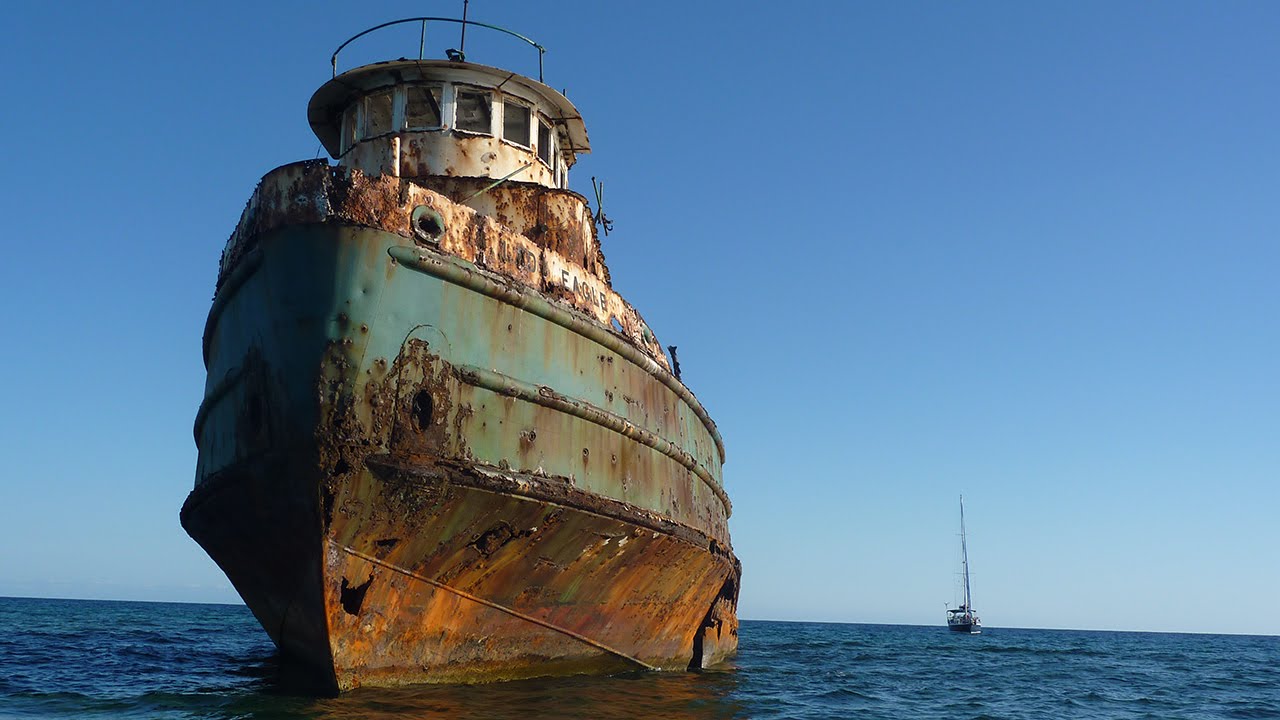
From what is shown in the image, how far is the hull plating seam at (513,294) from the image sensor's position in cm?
662

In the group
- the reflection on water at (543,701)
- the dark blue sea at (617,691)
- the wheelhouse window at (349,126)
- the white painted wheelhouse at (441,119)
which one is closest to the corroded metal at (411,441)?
the reflection on water at (543,701)

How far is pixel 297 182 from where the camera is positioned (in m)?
6.64

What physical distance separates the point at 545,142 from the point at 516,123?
50 cm

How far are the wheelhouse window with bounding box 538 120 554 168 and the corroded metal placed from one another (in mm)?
2519

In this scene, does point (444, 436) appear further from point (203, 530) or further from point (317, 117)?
point (317, 117)

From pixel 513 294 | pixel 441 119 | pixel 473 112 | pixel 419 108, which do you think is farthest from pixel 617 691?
pixel 419 108

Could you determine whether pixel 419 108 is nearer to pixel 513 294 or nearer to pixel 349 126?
pixel 349 126

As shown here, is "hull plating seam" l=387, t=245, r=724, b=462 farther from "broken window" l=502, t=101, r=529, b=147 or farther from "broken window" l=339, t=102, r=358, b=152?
"broken window" l=339, t=102, r=358, b=152

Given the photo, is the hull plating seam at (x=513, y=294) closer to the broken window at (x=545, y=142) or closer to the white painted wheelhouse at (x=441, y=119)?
the white painted wheelhouse at (x=441, y=119)

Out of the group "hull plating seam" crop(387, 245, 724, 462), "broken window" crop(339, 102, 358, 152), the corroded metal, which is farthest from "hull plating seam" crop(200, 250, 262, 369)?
"broken window" crop(339, 102, 358, 152)

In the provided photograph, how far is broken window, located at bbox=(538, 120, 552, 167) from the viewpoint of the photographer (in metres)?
10.3

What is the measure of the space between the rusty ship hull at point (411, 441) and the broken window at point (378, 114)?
2556 millimetres

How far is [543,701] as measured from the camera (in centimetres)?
695

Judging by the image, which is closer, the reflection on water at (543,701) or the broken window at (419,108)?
the reflection on water at (543,701)
